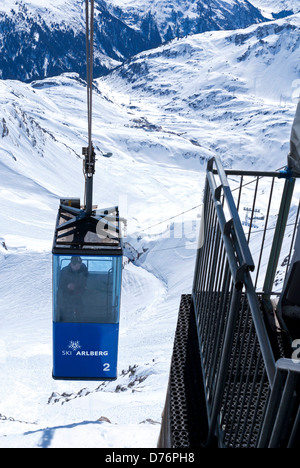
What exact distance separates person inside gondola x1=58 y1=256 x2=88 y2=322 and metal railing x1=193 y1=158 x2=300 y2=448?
A: 5.28ft

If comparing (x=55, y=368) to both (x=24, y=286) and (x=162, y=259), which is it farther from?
(x=162, y=259)

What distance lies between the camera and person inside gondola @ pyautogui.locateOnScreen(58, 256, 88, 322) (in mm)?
4938

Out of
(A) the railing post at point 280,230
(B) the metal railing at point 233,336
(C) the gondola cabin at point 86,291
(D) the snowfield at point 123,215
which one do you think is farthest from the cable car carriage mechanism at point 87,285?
(A) the railing post at point 280,230

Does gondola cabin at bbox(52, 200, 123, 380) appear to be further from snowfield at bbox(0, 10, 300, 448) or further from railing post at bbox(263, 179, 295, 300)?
railing post at bbox(263, 179, 295, 300)

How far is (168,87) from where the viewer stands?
19088cm

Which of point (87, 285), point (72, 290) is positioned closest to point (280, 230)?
point (87, 285)

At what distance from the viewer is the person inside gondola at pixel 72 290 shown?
4938 millimetres

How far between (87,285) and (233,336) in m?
3.21

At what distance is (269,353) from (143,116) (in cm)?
15030

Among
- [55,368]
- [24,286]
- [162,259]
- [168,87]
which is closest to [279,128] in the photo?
[168,87]

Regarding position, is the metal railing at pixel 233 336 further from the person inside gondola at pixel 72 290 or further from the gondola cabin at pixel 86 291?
the person inside gondola at pixel 72 290

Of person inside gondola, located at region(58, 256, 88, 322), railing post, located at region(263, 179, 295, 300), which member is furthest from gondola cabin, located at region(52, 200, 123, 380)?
railing post, located at region(263, 179, 295, 300)

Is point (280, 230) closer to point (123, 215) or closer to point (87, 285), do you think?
point (87, 285)

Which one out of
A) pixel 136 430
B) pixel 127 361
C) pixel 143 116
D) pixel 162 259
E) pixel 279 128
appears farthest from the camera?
pixel 143 116
